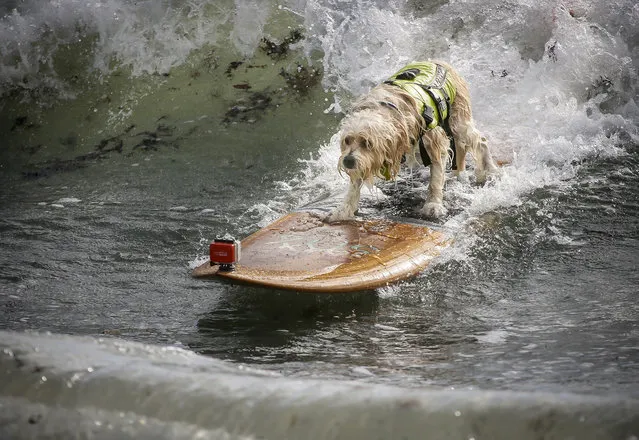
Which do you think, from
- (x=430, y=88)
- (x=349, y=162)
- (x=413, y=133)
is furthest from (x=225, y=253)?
(x=430, y=88)

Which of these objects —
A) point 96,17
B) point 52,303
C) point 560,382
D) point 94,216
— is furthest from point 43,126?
point 560,382

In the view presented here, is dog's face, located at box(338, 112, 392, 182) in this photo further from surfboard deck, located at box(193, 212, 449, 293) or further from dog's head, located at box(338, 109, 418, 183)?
surfboard deck, located at box(193, 212, 449, 293)

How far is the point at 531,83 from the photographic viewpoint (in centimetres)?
782

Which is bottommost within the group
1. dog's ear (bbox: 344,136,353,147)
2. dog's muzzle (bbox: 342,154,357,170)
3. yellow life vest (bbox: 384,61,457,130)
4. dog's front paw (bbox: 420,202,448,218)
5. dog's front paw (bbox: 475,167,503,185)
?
dog's front paw (bbox: 420,202,448,218)

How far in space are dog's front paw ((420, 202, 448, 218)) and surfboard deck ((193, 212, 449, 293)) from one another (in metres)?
0.20

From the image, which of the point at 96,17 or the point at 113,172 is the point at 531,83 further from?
the point at 96,17

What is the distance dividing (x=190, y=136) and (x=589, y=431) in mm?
6071

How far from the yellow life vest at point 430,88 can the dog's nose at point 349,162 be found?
Answer: 2.04ft

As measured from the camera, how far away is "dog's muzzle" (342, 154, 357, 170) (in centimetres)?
476

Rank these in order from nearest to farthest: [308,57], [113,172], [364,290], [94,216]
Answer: [364,290]
[94,216]
[113,172]
[308,57]

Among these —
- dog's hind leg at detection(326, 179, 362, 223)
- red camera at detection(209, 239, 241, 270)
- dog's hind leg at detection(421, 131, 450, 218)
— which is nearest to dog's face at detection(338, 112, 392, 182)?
dog's hind leg at detection(326, 179, 362, 223)

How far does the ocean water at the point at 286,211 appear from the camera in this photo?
2.38 meters

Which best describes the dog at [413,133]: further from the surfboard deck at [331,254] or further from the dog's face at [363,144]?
the surfboard deck at [331,254]

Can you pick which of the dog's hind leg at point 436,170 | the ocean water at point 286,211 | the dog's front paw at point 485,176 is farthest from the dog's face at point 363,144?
the dog's front paw at point 485,176
